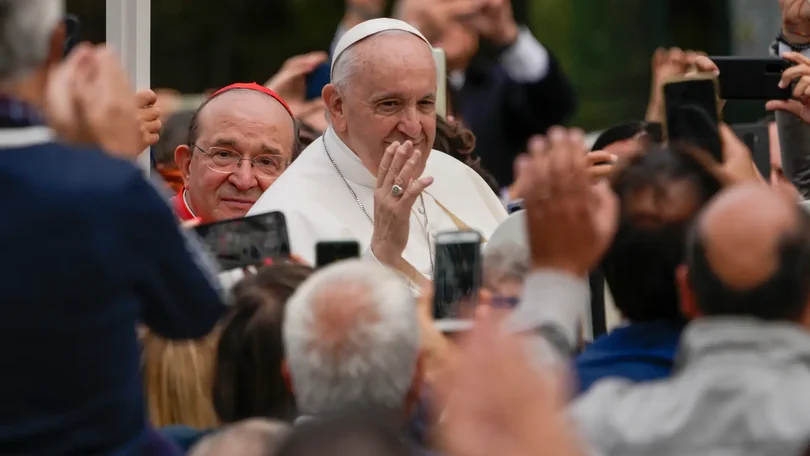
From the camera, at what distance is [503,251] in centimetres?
409

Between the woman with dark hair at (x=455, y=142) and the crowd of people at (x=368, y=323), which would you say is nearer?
the crowd of people at (x=368, y=323)

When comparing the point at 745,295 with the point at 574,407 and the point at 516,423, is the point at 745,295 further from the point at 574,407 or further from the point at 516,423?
the point at 516,423

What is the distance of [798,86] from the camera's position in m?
5.09

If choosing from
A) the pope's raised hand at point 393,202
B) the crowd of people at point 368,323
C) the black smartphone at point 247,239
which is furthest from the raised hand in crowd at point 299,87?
the crowd of people at point 368,323

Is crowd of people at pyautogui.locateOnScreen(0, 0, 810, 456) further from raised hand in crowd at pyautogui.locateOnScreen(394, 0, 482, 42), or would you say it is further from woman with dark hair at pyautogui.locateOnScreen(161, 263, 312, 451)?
raised hand in crowd at pyautogui.locateOnScreen(394, 0, 482, 42)

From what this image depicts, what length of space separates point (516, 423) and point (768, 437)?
2.07ft

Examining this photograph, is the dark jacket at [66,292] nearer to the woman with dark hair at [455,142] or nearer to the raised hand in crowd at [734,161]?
the raised hand in crowd at [734,161]

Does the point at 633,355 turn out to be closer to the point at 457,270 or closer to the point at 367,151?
the point at 457,270

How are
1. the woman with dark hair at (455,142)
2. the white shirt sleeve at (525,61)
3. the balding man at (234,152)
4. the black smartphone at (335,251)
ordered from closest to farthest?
the black smartphone at (335,251) → the balding man at (234,152) → the woman with dark hair at (455,142) → the white shirt sleeve at (525,61)

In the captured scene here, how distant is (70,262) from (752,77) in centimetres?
290

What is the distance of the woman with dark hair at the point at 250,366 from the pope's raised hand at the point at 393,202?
1.32 m

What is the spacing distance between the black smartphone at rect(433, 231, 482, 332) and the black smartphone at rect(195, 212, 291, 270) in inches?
16.3

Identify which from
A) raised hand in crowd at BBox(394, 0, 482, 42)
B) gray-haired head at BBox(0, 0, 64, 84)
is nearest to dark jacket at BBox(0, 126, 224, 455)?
gray-haired head at BBox(0, 0, 64, 84)

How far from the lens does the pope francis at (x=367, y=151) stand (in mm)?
5301
